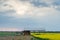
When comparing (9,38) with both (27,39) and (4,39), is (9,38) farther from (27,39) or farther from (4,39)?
(27,39)

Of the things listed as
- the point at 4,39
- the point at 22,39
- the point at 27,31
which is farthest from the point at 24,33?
the point at 4,39

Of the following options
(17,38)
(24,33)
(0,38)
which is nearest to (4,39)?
(0,38)

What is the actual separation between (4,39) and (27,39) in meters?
3.10

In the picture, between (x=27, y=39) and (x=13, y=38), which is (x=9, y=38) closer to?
(x=13, y=38)

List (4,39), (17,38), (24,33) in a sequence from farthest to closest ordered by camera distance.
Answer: (24,33)
(17,38)
(4,39)

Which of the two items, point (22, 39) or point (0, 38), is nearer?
point (0, 38)

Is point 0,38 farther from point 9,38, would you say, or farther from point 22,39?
point 22,39

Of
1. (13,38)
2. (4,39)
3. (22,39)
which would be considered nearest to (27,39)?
(22,39)

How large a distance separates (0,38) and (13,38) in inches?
63.9

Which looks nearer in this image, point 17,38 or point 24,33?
point 17,38

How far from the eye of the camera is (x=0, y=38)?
731 inches

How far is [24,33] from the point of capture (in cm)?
2311

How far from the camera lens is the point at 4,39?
18453 mm

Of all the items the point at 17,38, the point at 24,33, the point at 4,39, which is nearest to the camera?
the point at 4,39
